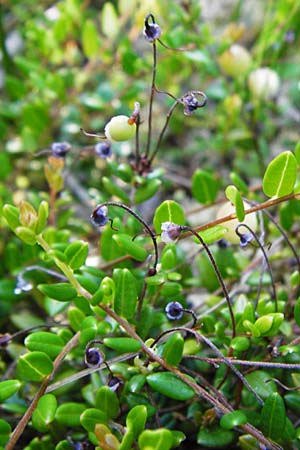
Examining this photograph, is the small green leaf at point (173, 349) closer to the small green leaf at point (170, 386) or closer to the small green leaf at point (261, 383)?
the small green leaf at point (170, 386)

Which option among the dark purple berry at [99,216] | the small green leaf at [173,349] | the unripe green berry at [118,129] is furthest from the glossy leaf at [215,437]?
the unripe green berry at [118,129]

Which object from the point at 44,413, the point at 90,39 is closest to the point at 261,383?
the point at 44,413

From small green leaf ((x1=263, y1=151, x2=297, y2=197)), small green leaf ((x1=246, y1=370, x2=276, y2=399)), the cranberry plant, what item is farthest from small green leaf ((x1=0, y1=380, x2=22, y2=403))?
small green leaf ((x1=263, y1=151, x2=297, y2=197))

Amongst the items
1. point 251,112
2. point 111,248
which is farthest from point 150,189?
point 251,112

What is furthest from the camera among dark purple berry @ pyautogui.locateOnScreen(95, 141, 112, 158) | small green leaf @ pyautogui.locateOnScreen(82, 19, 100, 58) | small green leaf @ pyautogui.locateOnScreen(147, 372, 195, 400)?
small green leaf @ pyautogui.locateOnScreen(82, 19, 100, 58)

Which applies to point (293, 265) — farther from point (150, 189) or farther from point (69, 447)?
point (69, 447)

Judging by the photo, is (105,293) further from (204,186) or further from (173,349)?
(204,186)

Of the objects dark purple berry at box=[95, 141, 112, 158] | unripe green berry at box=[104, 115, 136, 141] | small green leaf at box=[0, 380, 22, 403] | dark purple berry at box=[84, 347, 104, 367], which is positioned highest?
dark purple berry at box=[95, 141, 112, 158]

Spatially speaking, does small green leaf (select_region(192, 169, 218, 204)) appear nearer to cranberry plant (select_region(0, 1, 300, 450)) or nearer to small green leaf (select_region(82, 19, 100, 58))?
cranberry plant (select_region(0, 1, 300, 450))
